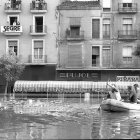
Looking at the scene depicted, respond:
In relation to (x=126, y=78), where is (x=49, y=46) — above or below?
above

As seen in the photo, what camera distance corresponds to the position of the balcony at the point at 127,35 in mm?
50344

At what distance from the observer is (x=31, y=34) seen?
50875 millimetres

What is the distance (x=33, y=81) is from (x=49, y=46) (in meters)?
5.55

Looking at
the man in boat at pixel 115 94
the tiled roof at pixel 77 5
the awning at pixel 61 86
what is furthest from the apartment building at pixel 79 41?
the man in boat at pixel 115 94

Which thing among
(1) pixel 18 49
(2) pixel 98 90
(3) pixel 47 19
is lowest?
(2) pixel 98 90

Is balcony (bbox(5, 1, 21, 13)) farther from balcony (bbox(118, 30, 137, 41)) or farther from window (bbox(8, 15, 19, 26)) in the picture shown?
balcony (bbox(118, 30, 137, 41))

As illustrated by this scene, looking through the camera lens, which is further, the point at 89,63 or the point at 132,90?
the point at 89,63

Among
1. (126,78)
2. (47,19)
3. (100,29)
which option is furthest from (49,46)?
(126,78)

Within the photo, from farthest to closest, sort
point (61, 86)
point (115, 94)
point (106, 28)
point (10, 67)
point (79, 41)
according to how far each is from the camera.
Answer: point (106, 28), point (79, 41), point (10, 67), point (61, 86), point (115, 94)

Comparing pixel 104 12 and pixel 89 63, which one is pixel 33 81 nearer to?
pixel 89 63

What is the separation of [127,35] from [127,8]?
134 inches

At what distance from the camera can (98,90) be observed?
46.7m

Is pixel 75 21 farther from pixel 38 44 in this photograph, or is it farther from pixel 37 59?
pixel 37 59

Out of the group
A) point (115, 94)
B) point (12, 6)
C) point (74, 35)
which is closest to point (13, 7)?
point (12, 6)
